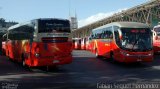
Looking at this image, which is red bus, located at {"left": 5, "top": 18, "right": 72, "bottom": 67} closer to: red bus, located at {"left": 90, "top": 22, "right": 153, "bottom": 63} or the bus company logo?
red bus, located at {"left": 90, "top": 22, "right": 153, "bottom": 63}

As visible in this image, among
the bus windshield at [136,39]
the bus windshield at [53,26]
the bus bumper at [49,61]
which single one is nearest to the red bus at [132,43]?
the bus windshield at [136,39]

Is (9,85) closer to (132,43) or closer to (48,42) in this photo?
(48,42)

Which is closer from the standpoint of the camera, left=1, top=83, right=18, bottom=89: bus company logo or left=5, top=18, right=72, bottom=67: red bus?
left=1, top=83, right=18, bottom=89: bus company logo

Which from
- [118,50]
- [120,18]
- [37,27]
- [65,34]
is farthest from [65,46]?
[120,18]

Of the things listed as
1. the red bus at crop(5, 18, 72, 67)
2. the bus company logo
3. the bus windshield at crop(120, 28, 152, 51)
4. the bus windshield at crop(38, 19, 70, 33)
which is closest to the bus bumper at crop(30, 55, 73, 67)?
the red bus at crop(5, 18, 72, 67)

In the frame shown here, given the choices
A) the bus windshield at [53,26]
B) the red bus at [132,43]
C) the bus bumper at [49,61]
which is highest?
the bus windshield at [53,26]

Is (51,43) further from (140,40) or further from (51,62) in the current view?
(140,40)

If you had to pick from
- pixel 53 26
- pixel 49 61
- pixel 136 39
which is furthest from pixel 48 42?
pixel 136 39

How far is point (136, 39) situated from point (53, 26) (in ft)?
18.4

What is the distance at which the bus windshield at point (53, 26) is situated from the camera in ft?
59.2

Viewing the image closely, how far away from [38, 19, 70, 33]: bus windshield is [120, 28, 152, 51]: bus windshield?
4.22 meters

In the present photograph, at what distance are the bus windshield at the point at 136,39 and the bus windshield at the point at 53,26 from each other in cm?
422

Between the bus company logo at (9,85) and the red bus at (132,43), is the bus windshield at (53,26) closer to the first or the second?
the red bus at (132,43)

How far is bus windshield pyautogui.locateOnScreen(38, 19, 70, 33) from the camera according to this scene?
59.2 feet
